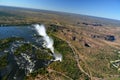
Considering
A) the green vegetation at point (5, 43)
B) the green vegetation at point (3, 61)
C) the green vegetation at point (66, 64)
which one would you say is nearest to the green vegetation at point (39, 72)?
the green vegetation at point (66, 64)

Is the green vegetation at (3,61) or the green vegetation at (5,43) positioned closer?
the green vegetation at (3,61)

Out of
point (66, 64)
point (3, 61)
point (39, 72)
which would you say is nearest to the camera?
point (39, 72)

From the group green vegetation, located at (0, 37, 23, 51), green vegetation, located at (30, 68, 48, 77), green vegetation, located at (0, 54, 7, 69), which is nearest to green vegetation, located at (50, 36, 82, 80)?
green vegetation, located at (30, 68, 48, 77)

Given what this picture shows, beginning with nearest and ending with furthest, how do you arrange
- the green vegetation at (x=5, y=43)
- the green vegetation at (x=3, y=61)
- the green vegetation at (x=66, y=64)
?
1. the green vegetation at (x=3, y=61)
2. the green vegetation at (x=66, y=64)
3. the green vegetation at (x=5, y=43)

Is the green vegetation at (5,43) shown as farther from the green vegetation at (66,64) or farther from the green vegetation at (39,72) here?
the green vegetation at (39,72)

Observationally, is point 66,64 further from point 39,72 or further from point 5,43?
point 5,43

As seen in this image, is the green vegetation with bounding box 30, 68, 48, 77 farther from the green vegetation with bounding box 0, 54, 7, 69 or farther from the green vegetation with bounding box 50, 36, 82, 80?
the green vegetation with bounding box 0, 54, 7, 69

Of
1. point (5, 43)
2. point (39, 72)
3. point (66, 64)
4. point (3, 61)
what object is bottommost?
point (66, 64)

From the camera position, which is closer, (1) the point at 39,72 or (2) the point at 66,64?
(1) the point at 39,72

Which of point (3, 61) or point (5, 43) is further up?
point (5, 43)

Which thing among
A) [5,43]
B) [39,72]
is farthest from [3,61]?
[5,43]

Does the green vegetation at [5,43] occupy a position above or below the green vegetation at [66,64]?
above

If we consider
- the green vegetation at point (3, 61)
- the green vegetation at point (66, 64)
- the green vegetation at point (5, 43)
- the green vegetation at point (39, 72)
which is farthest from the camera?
the green vegetation at point (5, 43)
